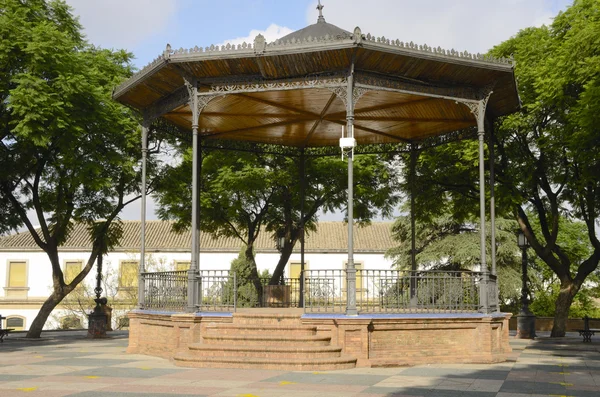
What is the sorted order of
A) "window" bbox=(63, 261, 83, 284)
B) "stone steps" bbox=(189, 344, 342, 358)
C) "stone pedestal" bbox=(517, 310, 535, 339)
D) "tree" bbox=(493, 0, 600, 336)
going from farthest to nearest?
"window" bbox=(63, 261, 83, 284) < "stone pedestal" bbox=(517, 310, 535, 339) < "tree" bbox=(493, 0, 600, 336) < "stone steps" bbox=(189, 344, 342, 358)

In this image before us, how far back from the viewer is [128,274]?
48.8 m

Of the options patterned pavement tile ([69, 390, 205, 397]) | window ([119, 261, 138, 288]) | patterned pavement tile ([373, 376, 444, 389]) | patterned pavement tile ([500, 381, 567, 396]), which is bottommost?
patterned pavement tile ([500, 381, 567, 396])

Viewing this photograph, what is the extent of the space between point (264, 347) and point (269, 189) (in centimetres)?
1440

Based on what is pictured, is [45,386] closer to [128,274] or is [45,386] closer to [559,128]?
[559,128]

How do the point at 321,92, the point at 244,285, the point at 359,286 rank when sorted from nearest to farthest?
the point at 321,92 → the point at 244,285 → the point at 359,286

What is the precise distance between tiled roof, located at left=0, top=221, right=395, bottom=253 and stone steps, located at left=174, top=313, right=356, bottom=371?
36.1 m

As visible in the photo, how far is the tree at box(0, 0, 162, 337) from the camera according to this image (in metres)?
20.4

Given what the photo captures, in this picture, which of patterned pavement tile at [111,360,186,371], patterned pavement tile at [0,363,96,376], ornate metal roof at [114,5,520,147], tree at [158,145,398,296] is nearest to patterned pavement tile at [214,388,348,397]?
patterned pavement tile at [111,360,186,371]

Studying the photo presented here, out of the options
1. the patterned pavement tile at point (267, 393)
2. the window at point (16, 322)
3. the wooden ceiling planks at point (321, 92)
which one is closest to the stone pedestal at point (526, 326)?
the wooden ceiling planks at point (321, 92)

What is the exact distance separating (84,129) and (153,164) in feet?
15.3

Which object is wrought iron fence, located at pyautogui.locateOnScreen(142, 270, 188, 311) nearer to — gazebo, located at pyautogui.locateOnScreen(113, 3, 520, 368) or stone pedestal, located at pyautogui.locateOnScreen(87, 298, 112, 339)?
gazebo, located at pyautogui.locateOnScreen(113, 3, 520, 368)

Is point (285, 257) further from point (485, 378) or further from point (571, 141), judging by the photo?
point (485, 378)

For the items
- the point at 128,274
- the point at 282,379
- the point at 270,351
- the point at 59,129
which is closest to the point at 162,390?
the point at 282,379

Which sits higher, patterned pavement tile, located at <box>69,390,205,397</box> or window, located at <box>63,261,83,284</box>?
window, located at <box>63,261,83,284</box>
